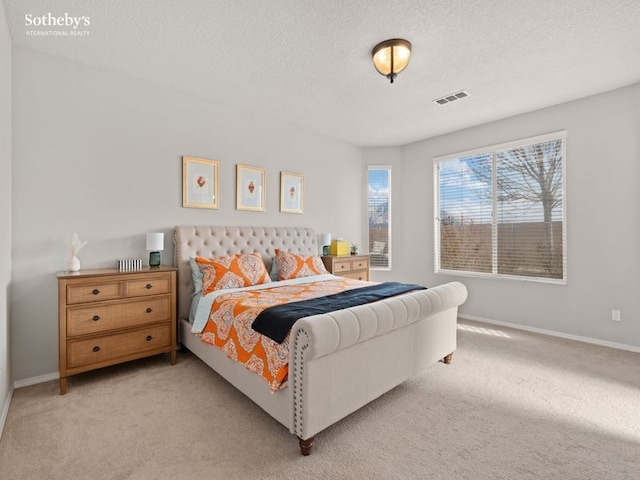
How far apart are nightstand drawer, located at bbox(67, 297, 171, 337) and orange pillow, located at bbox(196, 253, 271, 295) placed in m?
0.42

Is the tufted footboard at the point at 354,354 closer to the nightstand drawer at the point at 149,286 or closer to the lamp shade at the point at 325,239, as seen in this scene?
the nightstand drawer at the point at 149,286

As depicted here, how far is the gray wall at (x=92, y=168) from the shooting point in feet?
8.76

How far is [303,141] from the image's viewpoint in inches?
187

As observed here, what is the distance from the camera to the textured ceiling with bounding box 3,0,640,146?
7.29 feet

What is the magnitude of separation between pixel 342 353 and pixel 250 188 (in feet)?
9.10

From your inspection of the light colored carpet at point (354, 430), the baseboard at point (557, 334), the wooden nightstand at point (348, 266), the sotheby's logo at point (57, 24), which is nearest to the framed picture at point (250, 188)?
the wooden nightstand at point (348, 266)

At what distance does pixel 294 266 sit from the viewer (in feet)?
12.8

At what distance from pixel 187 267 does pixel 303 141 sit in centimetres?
254

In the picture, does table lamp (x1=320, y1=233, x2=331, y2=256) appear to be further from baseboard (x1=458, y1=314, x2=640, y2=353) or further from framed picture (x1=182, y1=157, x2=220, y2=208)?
baseboard (x1=458, y1=314, x2=640, y2=353)

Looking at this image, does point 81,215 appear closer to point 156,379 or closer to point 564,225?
point 156,379

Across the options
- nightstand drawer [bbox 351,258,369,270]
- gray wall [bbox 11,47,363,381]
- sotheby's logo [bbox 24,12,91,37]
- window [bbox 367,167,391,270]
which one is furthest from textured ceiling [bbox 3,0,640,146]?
nightstand drawer [bbox 351,258,369,270]

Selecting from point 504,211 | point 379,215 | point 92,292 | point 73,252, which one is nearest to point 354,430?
point 92,292

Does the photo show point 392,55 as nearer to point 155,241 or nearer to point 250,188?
point 250,188

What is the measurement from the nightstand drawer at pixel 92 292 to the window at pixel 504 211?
14.6ft
